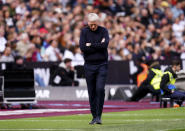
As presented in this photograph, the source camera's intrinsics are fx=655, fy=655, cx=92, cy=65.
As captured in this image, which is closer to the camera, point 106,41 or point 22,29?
point 106,41

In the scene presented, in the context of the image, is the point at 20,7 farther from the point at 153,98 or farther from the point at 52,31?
the point at 153,98

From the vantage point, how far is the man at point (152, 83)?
21781 mm

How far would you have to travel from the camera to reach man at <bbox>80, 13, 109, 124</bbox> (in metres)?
13.2

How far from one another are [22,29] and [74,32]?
241 cm

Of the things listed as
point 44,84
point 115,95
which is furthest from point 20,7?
point 115,95

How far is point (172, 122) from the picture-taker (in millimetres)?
13297

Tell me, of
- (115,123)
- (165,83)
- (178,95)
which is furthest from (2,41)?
(115,123)

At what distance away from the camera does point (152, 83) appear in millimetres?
22000

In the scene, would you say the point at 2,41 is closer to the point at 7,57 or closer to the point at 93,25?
the point at 7,57

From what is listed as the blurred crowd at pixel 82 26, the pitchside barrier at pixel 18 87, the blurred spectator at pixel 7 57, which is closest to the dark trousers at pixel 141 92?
the blurred crowd at pixel 82 26

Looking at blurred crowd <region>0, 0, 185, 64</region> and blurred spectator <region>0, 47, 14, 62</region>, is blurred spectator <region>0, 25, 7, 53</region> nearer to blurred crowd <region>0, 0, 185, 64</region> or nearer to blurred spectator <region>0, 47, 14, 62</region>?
blurred crowd <region>0, 0, 185, 64</region>

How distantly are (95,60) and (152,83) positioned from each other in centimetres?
897

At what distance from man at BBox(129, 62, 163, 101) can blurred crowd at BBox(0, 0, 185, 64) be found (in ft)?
9.25

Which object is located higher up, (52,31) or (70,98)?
(52,31)
